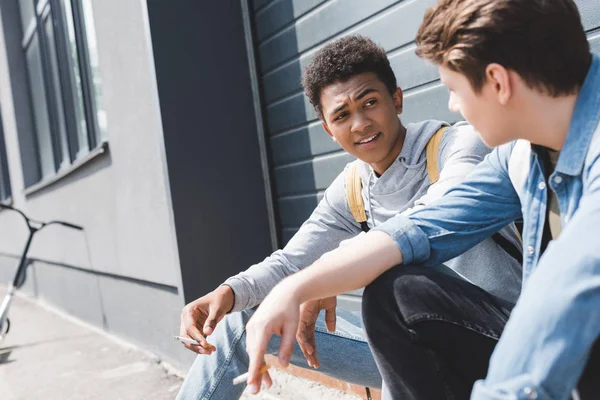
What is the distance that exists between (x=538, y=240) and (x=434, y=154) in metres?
0.77

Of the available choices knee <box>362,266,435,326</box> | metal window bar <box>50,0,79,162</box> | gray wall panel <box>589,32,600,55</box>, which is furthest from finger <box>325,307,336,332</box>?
metal window bar <box>50,0,79,162</box>

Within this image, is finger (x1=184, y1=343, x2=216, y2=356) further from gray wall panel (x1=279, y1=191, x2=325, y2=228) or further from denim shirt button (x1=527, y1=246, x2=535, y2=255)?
gray wall panel (x1=279, y1=191, x2=325, y2=228)

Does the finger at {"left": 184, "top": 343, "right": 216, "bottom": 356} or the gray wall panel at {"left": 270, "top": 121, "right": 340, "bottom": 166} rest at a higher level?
the gray wall panel at {"left": 270, "top": 121, "right": 340, "bottom": 166}

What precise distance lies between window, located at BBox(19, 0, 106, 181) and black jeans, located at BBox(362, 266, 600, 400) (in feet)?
14.1

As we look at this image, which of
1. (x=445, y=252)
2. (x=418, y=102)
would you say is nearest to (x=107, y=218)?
(x=418, y=102)

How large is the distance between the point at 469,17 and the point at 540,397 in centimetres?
76

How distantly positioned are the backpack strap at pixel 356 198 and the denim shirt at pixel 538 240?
28.8 inches

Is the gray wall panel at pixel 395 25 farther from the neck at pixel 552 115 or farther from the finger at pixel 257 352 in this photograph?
the finger at pixel 257 352

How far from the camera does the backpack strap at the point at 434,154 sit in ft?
7.16

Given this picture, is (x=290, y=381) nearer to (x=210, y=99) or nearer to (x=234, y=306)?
(x=234, y=306)

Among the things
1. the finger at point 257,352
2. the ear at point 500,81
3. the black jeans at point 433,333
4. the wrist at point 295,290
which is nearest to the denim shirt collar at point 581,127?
the ear at point 500,81

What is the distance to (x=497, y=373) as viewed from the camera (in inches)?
39.9

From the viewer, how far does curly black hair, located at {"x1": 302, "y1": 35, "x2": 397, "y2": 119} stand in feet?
7.84

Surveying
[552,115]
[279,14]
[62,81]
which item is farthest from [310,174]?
[62,81]
